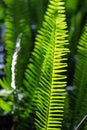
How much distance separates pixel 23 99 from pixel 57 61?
34cm

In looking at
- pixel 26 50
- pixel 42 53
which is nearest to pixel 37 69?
pixel 42 53

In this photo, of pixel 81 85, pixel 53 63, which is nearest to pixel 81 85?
pixel 81 85

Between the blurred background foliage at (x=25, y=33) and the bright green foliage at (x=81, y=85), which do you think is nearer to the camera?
the bright green foliage at (x=81, y=85)

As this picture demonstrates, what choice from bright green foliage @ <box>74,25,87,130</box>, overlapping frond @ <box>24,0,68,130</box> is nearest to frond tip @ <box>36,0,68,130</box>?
overlapping frond @ <box>24,0,68,130</box>

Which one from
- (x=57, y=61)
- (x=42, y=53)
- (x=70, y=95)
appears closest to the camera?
(x=57, y=61)

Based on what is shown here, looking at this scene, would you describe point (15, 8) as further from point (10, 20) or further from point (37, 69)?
point (37, 69)

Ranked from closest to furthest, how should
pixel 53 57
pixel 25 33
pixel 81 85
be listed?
pixel 53 57
pixel 81 85
pixel 25 33

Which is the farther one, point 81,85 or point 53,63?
point 81,85

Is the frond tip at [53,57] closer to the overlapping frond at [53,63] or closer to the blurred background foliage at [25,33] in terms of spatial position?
the overlapping frond at [53,63]

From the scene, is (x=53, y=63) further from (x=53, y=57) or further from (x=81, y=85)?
(x=81, y=85)

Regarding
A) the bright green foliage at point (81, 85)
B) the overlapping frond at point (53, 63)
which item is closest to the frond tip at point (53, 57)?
the overlapping frond at point (53, 63)

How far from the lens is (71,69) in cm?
107

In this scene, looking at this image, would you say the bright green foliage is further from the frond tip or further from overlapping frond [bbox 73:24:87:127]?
the frond tip

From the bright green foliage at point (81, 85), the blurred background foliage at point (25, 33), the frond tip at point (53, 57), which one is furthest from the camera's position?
the blurred background foliage at point (25, 33)
